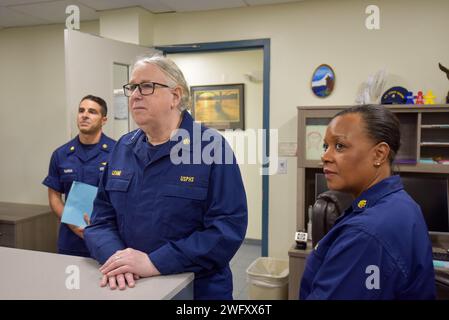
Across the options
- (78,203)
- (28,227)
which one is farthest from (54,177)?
(28,227)

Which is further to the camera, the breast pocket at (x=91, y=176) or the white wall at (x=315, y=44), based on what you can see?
the white wall at (x=315, y=44)

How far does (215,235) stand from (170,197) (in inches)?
7.6

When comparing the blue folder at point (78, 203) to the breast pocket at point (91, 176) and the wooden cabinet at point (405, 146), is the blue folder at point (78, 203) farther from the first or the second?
the wooden cabinet at point (405, 146)

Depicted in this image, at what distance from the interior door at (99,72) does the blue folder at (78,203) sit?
1.94 ft

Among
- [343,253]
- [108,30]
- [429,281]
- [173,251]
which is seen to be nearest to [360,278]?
[343,253]

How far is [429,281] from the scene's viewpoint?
972 mm

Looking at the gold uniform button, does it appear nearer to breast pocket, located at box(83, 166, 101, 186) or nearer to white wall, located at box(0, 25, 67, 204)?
breast pocket, located at box(83, 166, 101, 186)

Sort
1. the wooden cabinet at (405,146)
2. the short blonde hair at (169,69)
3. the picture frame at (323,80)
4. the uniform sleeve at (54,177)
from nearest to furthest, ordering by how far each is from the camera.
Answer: the short blonde hair at (169,69)
the uniform sleeve at (54,177)
the wooden cabinet at (405,146)
the picture frame at (323,80)

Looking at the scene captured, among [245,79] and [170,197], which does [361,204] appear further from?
[245,79]

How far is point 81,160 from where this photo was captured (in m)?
2.32

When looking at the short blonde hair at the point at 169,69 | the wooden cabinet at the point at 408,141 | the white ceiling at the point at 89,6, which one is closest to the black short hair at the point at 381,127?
the short blonde hair at the point at 169,69

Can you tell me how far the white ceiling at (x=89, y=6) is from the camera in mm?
2957

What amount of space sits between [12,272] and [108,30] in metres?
2.67

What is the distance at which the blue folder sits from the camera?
2.01m
